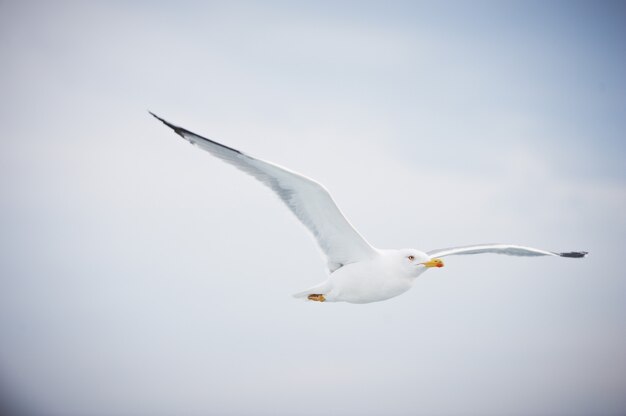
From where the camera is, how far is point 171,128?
727cm

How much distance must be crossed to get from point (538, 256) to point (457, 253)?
7.70 ft

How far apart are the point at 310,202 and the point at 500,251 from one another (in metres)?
4.30

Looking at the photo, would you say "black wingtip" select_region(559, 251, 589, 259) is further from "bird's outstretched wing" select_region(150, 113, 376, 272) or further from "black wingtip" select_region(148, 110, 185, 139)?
"black wingtip" select_region(148, 110, 185, 139)

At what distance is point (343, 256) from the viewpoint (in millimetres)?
8508

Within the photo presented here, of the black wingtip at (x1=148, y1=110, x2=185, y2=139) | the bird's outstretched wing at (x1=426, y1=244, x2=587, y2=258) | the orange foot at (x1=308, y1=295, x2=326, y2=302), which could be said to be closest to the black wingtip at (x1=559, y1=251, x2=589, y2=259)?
the bird's outstretched wing at (x1=426, y1=244, x2=587, y2=258)

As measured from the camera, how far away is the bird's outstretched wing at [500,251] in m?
9.45

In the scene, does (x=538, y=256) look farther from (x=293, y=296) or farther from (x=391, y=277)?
(x=293, y=296)

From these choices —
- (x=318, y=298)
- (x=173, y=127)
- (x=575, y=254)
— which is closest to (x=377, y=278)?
(x=318, y=298)

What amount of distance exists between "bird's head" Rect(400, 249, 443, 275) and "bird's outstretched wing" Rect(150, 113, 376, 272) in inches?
17.1

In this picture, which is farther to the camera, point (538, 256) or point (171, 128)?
point (538, 256)

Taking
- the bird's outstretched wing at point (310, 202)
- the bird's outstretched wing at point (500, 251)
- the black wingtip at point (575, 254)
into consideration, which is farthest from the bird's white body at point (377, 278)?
the black wingtip at point (575, 254)

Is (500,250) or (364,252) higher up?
(500,250)

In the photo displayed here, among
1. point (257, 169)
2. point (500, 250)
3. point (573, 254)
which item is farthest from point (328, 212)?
point (573, 254)

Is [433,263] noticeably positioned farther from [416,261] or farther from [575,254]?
[575,254]
